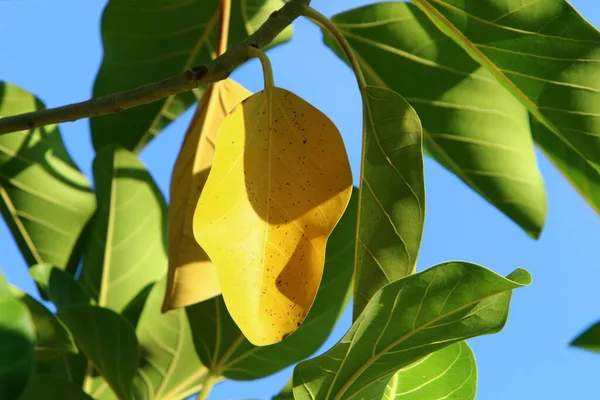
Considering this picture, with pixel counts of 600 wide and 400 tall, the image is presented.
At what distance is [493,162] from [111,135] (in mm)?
549

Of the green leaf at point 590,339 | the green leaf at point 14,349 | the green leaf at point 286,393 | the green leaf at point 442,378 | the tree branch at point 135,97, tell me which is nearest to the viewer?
the green leaf at point 14,349

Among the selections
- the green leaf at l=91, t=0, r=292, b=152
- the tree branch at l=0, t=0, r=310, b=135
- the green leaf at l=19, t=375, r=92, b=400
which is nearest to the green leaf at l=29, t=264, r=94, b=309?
the green leaf at l=19, t=375, r=92, b=400

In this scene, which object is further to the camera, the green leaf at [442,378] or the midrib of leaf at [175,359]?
the midrib of leaf at [175,359]

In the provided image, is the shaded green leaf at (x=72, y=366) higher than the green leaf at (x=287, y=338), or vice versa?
the green leaf at (x=287, y=338)

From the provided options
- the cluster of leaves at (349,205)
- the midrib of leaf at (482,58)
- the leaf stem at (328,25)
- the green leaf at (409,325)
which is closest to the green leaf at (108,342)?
the cluster of leaves at (349,205)

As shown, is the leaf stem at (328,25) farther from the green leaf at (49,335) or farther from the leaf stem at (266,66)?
the green leaf at (49,335)

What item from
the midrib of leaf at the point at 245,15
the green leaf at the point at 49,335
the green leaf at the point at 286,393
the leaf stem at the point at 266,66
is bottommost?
the green leaf at the point at 286,393

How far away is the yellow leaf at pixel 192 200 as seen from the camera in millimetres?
800

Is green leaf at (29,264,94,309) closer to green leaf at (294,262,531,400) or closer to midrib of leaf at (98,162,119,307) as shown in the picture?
midrib of leaf at (98,162,119,307)

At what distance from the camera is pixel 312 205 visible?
66 cm

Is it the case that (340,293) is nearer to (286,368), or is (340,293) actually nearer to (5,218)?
(286,368)

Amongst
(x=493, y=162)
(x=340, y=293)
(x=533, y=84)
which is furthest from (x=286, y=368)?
(x=533, y=84)

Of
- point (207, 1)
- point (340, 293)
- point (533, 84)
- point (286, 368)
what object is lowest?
point (286, 368)

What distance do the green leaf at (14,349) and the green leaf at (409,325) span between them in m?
0.30
